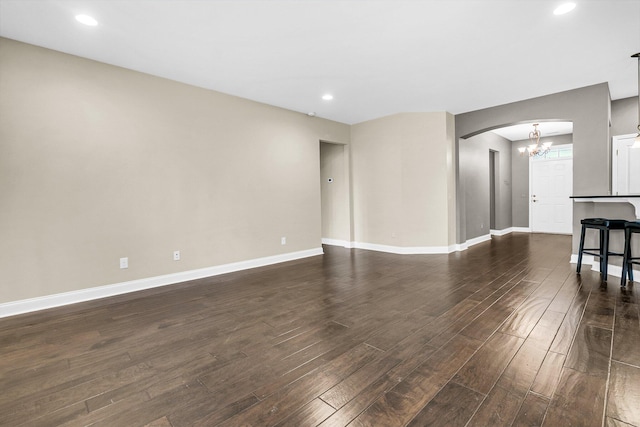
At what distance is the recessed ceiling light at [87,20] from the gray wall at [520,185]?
9.69m

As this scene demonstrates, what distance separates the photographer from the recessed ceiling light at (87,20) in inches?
103

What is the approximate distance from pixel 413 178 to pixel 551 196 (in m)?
4.99

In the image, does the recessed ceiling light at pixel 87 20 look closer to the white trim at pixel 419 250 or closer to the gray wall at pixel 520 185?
the white trim at pixel 419 250

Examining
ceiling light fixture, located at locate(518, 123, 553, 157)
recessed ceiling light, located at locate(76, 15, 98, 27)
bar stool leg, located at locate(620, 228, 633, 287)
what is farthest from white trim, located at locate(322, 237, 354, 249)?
recessed ceiling light, located at locate(76, 15, 98, 27)

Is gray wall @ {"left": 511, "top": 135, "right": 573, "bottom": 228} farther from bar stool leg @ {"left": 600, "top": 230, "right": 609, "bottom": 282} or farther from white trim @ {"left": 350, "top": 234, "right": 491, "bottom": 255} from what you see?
bar stool leg @ {"left": 600, "top": 230, "right": 609, "bottom": 282}

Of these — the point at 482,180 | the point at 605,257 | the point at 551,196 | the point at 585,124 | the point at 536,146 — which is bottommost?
the point at 605,257

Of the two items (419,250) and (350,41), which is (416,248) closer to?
(419,250)

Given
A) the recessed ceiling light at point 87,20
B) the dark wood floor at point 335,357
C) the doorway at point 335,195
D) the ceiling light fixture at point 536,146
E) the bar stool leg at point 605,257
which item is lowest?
the dark wood floor at point 335,357

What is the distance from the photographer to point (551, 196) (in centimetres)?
791

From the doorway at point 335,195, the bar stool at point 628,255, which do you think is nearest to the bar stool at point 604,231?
the bar stool at point 628,255

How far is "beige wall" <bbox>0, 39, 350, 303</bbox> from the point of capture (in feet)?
9.75

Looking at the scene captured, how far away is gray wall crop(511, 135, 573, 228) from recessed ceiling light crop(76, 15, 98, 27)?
969 centimetres

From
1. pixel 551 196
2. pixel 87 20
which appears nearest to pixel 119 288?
pixel 87 20

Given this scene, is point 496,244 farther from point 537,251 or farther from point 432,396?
point 432,396
